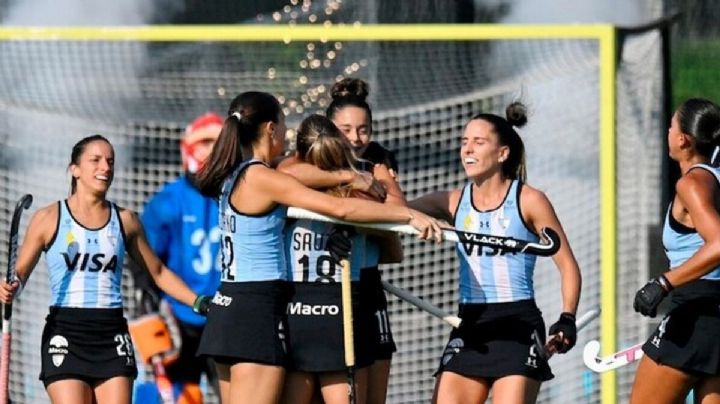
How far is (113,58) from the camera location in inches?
426

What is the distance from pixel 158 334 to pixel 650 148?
2.95 metres

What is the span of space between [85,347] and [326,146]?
171 centimetres

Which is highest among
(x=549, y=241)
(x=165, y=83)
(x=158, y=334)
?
(x=165, y=83)

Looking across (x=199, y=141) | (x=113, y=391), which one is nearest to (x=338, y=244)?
(x=113, y=391)

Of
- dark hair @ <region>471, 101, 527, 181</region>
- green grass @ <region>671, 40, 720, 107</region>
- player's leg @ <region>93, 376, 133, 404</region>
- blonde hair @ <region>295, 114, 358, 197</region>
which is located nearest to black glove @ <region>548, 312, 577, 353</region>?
dark hair @ <region>471, 101, 527, 181</region>

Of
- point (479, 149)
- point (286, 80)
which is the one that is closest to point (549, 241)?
point (479, 149)

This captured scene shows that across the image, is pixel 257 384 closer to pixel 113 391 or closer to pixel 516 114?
pixel 113 391

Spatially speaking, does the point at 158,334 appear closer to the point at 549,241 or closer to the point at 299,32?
the point at 299,32

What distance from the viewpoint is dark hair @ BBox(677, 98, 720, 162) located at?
24.4ft

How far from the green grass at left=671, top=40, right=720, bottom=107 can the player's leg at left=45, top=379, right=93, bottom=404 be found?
23.6ft

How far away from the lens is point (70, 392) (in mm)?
8164

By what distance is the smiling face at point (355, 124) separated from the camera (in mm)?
7844

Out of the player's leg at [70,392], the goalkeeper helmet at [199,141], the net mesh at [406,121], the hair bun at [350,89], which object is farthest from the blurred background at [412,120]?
the player's leg at [70,392]

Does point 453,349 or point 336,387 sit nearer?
point 336,387
